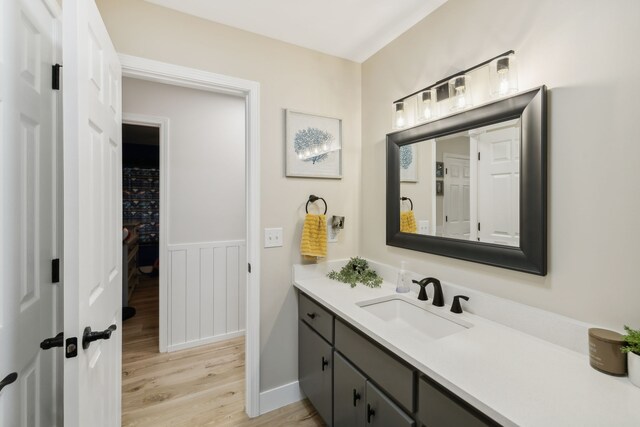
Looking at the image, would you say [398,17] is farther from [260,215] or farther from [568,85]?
[260,215]

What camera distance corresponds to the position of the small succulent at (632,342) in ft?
2.78

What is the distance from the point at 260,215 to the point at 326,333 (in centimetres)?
81

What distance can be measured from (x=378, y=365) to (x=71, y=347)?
1.05 metres

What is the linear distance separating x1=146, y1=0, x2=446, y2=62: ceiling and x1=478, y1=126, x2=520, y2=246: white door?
834mm

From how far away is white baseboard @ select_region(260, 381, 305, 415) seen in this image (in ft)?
6.16

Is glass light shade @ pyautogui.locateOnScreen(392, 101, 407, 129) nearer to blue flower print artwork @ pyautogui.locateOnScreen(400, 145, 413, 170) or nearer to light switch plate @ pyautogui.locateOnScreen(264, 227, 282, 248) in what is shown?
blue flower print artwork @ pyautogui.locateOnScreen(400, 145, 413, 170)

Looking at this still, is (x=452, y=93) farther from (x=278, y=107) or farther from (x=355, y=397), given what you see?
(x=355, y=397)

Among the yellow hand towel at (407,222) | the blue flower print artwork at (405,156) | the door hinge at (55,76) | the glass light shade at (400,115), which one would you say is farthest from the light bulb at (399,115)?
the door hinge at (55,76)

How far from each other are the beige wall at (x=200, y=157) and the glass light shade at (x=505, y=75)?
228 cm

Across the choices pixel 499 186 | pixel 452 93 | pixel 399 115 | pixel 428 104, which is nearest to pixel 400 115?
pixel 399 115

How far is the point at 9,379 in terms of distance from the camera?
0.78 metres

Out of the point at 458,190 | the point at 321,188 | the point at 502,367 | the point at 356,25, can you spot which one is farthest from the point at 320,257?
the point at 356,25

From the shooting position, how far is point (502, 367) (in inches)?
37.5

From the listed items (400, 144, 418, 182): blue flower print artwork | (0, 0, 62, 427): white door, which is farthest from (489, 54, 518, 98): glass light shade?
(0, 0, 62, 427): white door
